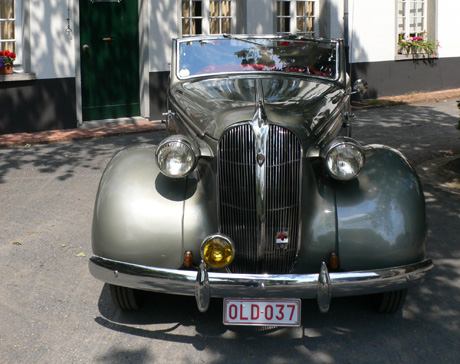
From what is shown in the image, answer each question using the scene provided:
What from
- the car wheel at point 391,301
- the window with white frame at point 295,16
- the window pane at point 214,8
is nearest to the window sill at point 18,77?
the window pane at point 214,8

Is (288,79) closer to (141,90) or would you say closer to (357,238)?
(357,238)

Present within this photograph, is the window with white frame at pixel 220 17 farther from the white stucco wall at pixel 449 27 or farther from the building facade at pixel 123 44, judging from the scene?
the white stucco wall at pixel 449 27

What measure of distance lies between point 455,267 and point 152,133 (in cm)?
747

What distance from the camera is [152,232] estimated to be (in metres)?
4.39

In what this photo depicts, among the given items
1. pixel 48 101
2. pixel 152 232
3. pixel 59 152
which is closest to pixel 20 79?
pixel 48 101

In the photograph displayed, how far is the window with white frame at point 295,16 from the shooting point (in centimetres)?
1532

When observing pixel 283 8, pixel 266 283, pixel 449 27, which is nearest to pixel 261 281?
pixel 266 283

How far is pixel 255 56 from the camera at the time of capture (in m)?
6.01

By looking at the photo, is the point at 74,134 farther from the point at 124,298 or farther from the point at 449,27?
the point at 449,27

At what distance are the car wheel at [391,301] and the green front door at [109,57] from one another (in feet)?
29.9

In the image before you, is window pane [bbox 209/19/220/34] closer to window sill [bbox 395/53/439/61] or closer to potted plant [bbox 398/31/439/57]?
window sill [bbox 395/53/439/61]

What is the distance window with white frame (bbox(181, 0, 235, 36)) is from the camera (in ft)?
45.9

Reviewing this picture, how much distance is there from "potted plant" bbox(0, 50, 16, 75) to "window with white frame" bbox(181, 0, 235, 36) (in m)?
3.62

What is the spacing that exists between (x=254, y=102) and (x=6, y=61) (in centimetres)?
793
